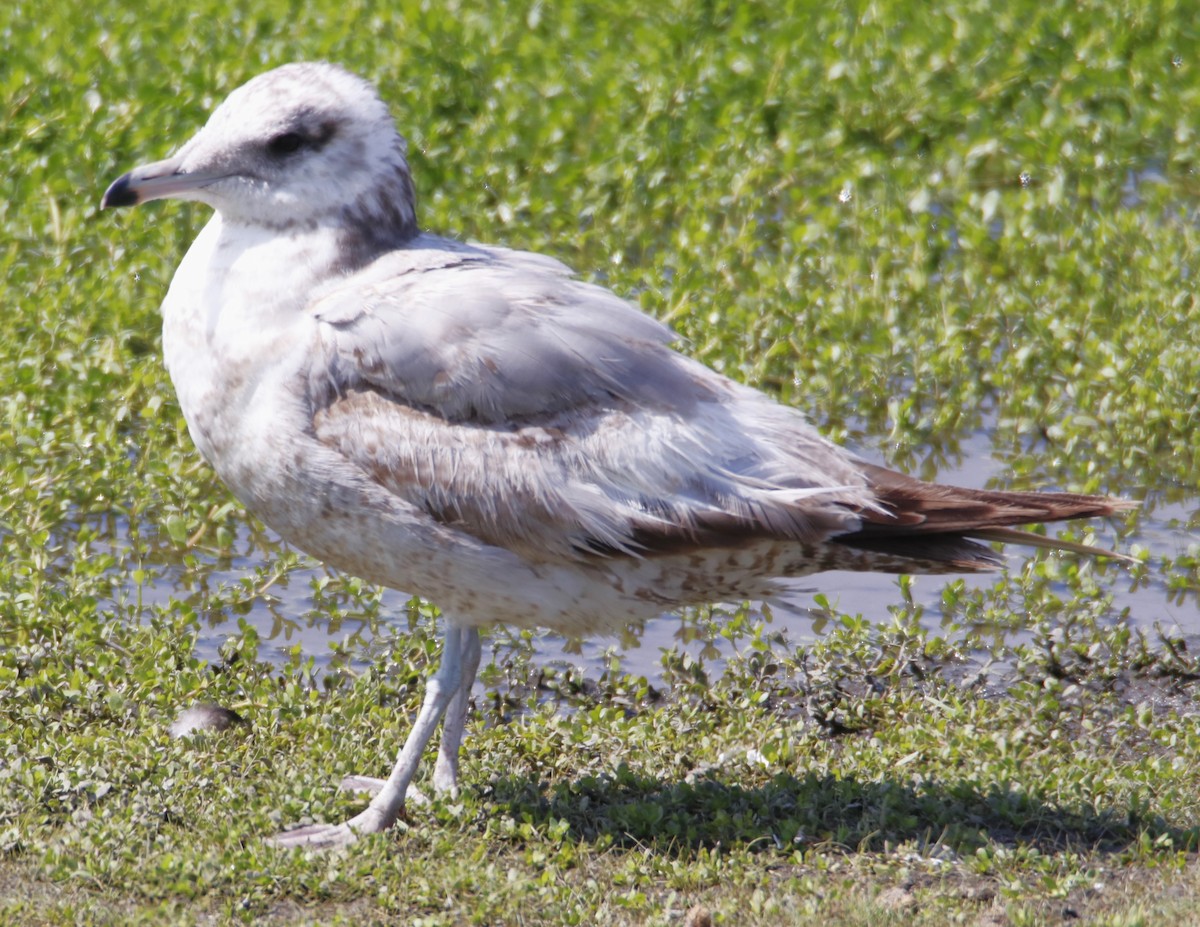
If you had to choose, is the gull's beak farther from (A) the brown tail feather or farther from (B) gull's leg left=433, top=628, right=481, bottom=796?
(A) the brown tail feather

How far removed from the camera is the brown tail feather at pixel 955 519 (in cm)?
475

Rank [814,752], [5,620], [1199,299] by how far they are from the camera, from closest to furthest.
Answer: [814,752] < [5,620] < [1199,299]

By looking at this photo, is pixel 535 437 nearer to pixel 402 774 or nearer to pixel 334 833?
pixel 402 774

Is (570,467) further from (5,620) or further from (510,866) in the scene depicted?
(5,620)

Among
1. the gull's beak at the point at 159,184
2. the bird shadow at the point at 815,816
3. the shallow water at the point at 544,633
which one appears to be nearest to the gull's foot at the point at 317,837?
the bird shadow at the point at 815,816

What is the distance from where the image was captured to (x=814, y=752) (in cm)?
556

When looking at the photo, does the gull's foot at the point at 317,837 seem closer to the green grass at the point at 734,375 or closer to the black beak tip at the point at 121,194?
the green grass at the point at 734,375

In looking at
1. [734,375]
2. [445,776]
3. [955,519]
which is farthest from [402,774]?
[734,375]

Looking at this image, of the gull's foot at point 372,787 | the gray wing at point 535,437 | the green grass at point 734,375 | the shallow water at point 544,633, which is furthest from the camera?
Answer: the shallow water at point 544,633

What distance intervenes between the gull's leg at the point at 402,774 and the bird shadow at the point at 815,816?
0.31 meters

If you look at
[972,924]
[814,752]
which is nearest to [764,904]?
[972,924]

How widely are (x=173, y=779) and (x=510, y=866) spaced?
997 mm

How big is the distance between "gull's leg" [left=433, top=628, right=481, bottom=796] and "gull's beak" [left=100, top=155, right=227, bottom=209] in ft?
4.82

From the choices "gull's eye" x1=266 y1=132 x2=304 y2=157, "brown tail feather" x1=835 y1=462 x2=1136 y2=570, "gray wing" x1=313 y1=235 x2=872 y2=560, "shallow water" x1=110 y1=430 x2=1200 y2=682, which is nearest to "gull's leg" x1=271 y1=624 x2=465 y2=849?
"gray wing" x1=313 y1=235 x2=872 y2=560
